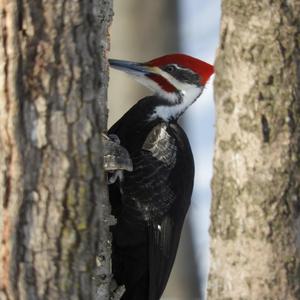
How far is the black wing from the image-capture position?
459 centimetres

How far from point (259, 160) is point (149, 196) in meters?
1.57

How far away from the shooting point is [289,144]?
10.3 ft

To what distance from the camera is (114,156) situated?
13.9ft

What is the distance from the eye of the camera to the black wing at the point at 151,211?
4.59m

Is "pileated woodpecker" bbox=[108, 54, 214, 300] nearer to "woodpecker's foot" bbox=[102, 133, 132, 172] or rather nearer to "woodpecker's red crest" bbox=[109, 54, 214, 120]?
"woodpecker's red crest" bbox=[109, 54, 214, 120]

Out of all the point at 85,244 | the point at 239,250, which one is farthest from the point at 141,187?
the point at 85,244

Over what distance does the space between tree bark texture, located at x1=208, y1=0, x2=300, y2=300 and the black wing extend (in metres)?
1.43

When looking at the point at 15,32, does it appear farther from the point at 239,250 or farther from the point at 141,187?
the point at 141,187

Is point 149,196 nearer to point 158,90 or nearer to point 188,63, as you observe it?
point 158,90

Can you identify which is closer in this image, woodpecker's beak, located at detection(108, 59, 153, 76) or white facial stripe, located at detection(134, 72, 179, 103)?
woodpecker's beak, located at detection(108, 59, 153, 76)

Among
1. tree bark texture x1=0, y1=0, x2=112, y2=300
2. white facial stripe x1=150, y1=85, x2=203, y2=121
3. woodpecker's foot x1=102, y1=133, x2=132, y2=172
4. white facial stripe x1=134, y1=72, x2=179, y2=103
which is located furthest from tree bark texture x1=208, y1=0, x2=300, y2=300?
white facial stripe x1=134, y1=72, x2=179, y2=103

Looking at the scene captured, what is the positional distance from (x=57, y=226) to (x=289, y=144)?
968 millimetres

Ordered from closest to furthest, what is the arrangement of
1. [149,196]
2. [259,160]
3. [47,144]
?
[47,144]
[259,160]
[149,196]

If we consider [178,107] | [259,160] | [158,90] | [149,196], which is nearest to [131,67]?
[158,90]
